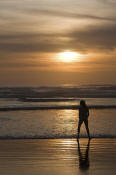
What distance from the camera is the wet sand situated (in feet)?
25.6

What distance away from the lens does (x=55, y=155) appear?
945 cm

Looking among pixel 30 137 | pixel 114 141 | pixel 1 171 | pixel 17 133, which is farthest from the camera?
pixel 17 133

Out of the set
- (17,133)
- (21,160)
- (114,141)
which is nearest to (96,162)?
(21,160)

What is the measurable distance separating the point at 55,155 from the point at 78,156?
72 cm

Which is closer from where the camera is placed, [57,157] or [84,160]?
[84,160]

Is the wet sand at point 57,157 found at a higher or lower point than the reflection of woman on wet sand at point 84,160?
higher

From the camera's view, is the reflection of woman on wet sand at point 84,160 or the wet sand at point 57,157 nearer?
the wet sand at point 57,157

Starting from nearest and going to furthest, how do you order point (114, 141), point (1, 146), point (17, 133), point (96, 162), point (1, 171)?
point (1, 171) → point (96, 162) → point (1, 146) → point (114, 141) → point (17, 133)

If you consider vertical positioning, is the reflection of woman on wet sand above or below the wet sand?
below

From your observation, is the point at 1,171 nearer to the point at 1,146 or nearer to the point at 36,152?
the point at 36,152

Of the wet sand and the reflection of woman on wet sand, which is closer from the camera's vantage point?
the wet sand

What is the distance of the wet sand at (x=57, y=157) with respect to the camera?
7793 mm

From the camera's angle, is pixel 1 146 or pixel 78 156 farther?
pixel 1 146

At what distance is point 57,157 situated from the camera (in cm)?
919
